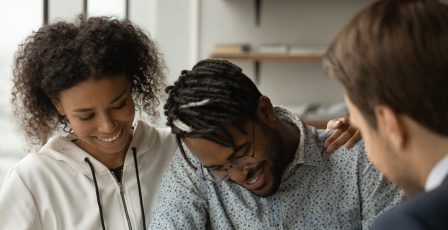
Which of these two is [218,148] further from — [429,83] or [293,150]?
[429,83]

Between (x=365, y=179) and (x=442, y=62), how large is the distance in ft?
2.31

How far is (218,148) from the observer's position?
1.38m

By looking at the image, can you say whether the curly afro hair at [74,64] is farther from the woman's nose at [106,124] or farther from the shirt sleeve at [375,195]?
the shirt sleeve at [375,195]

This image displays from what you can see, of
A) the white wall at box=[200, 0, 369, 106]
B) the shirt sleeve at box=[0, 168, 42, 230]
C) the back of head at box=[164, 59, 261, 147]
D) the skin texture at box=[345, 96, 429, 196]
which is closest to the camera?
the skin texture at box=[345, 96, 429, 196]

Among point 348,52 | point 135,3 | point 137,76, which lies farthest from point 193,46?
point 348,52

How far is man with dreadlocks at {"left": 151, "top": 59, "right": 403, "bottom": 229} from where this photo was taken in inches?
54.6

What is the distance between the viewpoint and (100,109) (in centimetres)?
163

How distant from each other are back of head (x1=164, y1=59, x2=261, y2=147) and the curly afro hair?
30cm

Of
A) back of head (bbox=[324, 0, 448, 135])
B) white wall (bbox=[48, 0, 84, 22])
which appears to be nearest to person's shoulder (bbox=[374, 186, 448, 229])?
back of head (bbox=[324, 0, 448, 135])

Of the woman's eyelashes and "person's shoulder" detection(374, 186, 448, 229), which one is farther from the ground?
"person's shoulder" detection(374, 186, 448, 229)

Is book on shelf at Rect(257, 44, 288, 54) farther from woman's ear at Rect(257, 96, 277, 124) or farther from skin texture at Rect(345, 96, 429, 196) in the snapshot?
skin texture at Rect(345, 96, 429, 196)

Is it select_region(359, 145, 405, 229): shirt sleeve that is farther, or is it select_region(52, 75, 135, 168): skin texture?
select_region(52, 75, 135, 168): skin texture

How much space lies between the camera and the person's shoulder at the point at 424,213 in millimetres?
772

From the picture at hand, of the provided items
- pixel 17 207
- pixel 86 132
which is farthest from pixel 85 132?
pixel 17 207
